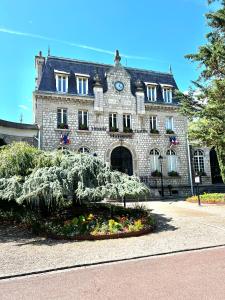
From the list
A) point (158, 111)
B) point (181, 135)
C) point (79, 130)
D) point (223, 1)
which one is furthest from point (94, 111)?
point (223, 1)

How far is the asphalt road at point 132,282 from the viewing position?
4.37 m

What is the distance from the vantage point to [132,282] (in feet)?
16.0

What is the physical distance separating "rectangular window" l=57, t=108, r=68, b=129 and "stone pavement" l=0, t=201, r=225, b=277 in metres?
13.1

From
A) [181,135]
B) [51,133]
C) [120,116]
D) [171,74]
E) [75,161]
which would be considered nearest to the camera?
[75,161]

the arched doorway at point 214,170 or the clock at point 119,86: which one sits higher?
the clock at point 119,86

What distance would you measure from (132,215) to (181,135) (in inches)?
664

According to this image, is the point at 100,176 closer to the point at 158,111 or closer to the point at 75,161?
the point at 75,161

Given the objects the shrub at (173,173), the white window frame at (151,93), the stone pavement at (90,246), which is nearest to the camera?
the stone pavement at (90,246)

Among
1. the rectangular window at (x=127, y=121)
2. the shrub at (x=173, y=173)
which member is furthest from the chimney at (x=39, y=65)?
the shrub at (x=173, y=173)

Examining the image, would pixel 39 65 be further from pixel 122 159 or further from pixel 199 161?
pixel 199 161

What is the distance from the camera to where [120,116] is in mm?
24219

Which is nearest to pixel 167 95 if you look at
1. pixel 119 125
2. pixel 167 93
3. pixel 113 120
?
pixel 167 93

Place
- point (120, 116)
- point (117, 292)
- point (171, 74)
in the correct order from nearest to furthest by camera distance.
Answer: point (117, 292)
point (120, 116)
point (171, 74)

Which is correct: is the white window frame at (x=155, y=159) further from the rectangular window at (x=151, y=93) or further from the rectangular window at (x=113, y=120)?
the rectangular window at (x=151, y=93)
